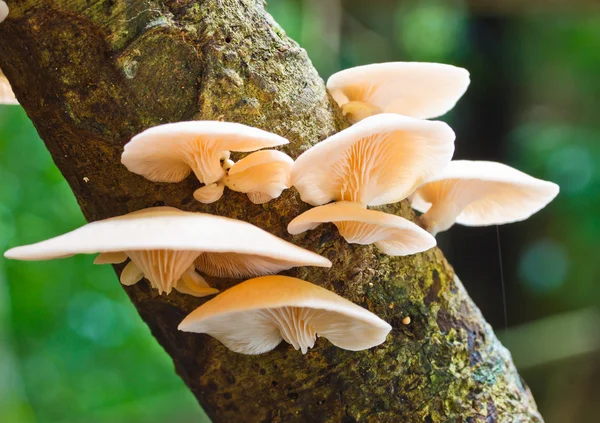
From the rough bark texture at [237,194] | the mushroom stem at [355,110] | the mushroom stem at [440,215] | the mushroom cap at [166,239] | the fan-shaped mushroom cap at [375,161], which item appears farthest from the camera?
the mushroom stem at [440,215]

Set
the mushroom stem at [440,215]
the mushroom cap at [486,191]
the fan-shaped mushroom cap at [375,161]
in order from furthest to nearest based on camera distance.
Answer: the mushroom stem at [440,215], the mushroom cap at [486,191], the fan-shaped mushroom cap at [375,161]

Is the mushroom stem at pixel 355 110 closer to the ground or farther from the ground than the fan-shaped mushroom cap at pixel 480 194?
farther from the ground

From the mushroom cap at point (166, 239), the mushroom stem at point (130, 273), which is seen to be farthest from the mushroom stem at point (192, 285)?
the mushroom cap at point (166, 239)

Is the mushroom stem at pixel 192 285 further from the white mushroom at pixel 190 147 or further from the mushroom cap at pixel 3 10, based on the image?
the mushroom cap at pixel 3 10

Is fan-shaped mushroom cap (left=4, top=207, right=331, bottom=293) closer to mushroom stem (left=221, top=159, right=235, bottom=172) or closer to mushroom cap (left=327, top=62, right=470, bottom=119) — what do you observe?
mushroom stem (left=221, top=159, right=235, bottom=172)

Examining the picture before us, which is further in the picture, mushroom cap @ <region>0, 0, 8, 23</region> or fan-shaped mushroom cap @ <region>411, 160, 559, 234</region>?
fan-shaped mushroom cap @ <region>411, 160, 559, 234</region>

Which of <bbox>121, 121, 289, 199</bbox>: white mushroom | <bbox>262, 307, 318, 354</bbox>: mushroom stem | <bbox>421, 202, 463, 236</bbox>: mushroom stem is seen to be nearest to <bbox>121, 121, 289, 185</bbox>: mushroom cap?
<bbox>121, 121, 289, 199</bbox>: white mushroom

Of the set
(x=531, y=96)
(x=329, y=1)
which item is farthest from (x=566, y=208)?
(x=329, y=1)
